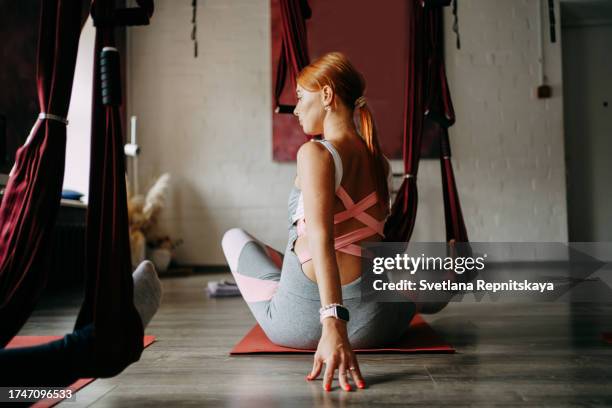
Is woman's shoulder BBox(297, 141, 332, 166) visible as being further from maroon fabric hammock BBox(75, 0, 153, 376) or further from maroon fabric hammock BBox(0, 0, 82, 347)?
maroon fabric hammock BBox(0, 0, 82, 347)

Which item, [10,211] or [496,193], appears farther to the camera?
[496,193]

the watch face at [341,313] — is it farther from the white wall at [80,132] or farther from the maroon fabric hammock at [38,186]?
the white wall at [80,132]

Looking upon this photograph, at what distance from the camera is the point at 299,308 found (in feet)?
4.92

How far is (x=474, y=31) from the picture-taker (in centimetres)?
496

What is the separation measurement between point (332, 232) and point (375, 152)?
393 mm

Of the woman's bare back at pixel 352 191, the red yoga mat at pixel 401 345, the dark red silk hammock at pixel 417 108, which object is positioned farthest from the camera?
the dark red silk hammock at pixel 417 108

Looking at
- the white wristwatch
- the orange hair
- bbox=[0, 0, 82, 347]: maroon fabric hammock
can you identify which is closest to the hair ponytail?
the orange hair

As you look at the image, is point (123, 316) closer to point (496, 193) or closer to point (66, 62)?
point (66, 62)

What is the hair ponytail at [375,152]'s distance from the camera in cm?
145

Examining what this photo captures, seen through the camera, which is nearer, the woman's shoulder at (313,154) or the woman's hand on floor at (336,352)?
the woman's hand on floor at (336,352)

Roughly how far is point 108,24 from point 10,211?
451mm

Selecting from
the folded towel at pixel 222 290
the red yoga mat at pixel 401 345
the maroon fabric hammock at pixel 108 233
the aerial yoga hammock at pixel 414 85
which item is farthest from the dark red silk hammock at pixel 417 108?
the folded towel at pixel 222 290

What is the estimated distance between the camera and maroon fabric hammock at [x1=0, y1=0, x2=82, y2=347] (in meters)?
1.04

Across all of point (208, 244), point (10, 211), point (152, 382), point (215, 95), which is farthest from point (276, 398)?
point (215, 95)
